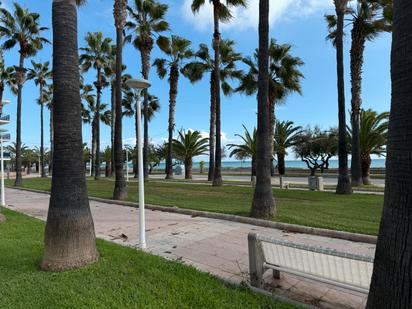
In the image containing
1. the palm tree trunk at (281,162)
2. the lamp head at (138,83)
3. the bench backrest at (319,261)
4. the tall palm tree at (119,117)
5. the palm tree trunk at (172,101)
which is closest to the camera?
the bench backrest at (319,261)

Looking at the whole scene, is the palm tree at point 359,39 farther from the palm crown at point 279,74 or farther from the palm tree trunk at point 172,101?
the palm tree trunk at point 172,101

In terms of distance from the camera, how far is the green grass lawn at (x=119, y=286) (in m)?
3.65

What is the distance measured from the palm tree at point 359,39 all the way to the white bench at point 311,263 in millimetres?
15027

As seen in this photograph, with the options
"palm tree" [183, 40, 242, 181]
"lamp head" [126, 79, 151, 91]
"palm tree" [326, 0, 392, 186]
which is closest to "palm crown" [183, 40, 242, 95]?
"palm tree" [183, 40, 242, 181]

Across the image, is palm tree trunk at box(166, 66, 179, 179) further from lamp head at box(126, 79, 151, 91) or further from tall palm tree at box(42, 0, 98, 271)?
tall palm tree at box(42, 0, 98, 271)

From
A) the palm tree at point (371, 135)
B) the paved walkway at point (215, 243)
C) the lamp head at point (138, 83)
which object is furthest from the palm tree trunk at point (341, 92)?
the lamp head at point (138, 83)

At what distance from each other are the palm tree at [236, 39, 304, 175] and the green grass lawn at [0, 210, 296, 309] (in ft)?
65.0

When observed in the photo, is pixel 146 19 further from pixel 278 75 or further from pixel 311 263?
pixel 311 263

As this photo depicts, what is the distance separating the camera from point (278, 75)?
24.6 m

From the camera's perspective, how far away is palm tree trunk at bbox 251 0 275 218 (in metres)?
9.02

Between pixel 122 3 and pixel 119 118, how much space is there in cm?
530

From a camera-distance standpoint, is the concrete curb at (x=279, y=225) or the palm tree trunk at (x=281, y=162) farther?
the palm tree trunk at (x=281, y=162)

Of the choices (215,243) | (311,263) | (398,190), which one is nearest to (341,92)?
(215,243)

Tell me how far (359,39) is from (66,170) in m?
18.7
